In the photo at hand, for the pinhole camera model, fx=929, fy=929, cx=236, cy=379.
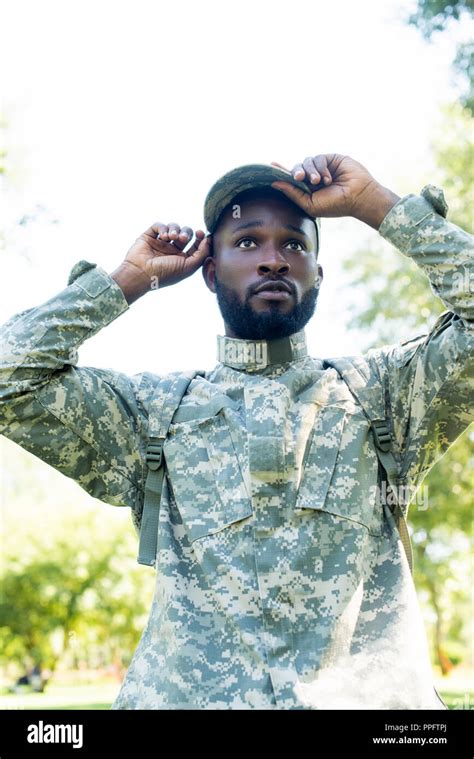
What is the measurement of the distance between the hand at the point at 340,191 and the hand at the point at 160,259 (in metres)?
0.46

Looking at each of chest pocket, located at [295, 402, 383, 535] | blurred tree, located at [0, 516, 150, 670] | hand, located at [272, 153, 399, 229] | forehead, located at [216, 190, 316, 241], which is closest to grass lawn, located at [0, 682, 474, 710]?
chest pocket, located at [295, 402, 383, 535]

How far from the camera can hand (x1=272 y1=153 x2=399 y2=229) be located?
365 cm

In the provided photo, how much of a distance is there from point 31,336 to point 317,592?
1438mm

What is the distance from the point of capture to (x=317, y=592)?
3.25 metres

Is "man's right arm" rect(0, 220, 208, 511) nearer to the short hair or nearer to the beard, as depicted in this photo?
the beard

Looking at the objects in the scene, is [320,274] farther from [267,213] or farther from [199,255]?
[199,255]

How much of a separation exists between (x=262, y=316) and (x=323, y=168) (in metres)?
0.64

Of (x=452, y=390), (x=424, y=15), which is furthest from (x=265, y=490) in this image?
(x=424, y=15)

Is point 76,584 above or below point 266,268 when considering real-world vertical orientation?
above

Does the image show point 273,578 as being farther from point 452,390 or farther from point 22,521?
point 22,521

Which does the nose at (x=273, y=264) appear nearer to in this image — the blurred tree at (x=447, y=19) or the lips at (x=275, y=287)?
the lips at (x=275, y=287)

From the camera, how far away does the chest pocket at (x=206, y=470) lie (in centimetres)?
342

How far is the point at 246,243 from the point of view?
3.75 metres

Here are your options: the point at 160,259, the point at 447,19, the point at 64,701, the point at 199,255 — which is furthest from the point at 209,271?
the point at 64,701
